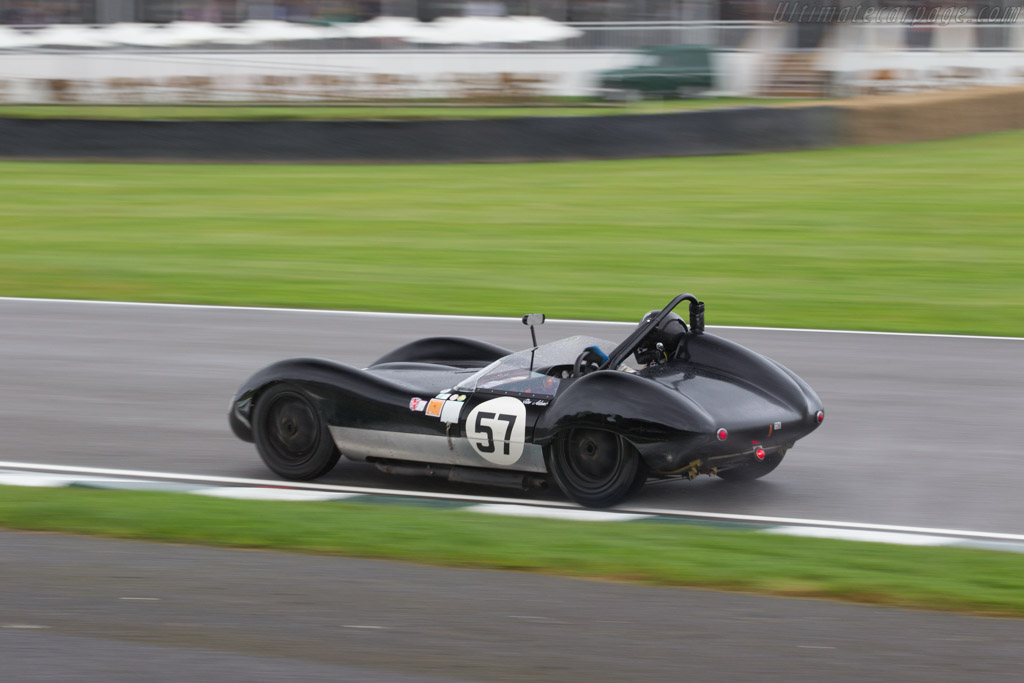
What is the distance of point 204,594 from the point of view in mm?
5016

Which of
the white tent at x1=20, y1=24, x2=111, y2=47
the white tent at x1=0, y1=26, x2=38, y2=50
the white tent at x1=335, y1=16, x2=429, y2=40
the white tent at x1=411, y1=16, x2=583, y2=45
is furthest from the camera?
the white tent at x1=0, y1=26, x2=38, y2=50

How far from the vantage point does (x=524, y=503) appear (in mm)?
6625

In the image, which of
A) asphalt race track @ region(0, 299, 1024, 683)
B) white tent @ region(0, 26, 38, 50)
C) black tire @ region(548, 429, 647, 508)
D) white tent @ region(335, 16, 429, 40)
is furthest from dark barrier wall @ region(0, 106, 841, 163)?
white tent @ region(0, 26, 38, 50)

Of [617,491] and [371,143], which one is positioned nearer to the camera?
[617,491]

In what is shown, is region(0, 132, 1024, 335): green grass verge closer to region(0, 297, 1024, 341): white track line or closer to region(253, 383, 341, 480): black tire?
region(0, 297, 1024, 341): white track line

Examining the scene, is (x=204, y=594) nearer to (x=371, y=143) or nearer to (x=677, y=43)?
(x=371, y=143)

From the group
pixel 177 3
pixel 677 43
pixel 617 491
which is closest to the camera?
pixel 617 491

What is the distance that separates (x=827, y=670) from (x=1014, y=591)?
114cm

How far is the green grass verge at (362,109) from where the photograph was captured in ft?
93.5

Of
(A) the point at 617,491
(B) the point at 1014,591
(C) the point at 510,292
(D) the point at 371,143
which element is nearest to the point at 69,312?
(C) the point at 510,292

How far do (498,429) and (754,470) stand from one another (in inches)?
53.6

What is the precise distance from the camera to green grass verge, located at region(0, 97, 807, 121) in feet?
93.5

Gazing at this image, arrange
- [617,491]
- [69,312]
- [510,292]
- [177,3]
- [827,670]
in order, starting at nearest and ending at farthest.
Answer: [827,670] → [617,491] → [69,312] → [510,292] → [177,3]

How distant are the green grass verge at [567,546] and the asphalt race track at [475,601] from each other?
0.56 ft
